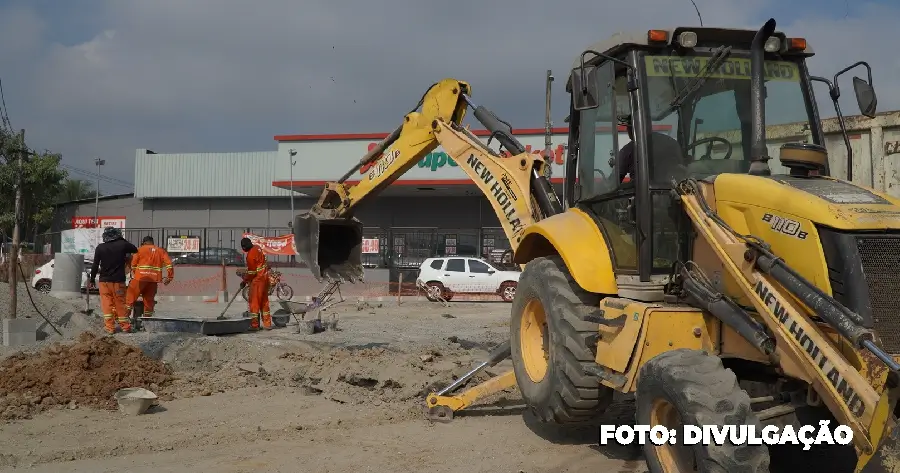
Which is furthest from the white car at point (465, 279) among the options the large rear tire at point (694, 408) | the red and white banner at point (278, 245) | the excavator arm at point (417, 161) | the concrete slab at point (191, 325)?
the large rear tire at point (694, 408)

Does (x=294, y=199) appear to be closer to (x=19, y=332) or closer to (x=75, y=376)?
(x=19, y=332)

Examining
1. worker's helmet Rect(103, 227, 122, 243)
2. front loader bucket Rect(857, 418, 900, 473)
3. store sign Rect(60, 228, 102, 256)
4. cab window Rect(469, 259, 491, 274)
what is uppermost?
store sign Rect(60, 228, 102, 256)

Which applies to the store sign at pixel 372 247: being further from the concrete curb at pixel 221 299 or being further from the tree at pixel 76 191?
the tree at pixel 76 191

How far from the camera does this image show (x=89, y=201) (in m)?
43.6

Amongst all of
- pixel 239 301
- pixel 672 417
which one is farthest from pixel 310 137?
pixel 672 417

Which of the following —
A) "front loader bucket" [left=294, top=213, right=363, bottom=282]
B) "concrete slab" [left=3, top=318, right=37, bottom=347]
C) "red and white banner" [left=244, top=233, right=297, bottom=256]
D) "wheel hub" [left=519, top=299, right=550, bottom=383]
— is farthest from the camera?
"red and white banner" [left=244, top=233, right=297, bottom=256]

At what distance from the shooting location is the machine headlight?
5.38 m

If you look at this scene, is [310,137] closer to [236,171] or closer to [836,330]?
[236,171]

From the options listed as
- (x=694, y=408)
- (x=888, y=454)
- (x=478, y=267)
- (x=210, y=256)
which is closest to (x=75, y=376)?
(x=694, y=408)

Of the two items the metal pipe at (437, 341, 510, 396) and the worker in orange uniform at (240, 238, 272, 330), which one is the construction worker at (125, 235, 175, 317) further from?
the metal pipe at (437, 341, 510, 396)

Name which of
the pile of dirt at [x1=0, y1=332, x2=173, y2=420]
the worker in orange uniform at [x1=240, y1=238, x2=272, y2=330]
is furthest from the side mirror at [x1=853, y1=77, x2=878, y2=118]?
the worker in orange uniform at [x1=240, y1=238, x2=272, y2=330]

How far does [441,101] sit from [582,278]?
362 cm

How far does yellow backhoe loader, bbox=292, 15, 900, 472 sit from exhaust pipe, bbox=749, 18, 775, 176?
16 millimetres

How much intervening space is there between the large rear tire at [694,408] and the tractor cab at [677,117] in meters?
0.86
